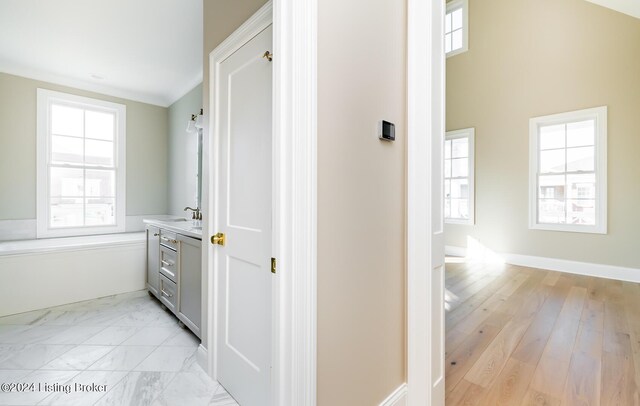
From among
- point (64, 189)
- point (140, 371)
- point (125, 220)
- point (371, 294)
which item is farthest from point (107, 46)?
point (371, 294)

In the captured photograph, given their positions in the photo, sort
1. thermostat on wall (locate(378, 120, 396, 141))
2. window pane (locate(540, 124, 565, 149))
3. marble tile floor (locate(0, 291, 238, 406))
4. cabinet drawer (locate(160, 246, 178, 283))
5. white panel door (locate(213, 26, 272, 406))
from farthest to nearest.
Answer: window pane (locate(540, 124, 565, 149)) < cabinet drawer (locate(160, 246, 178, 283)) < marble tile floor (locate(0, 291, 238, 406)) < white panel door (locate(213, 26, 272, 406)) < thermostat on wall (locate(378, 120, 396, 141))

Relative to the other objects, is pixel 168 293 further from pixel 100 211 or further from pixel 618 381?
pixel 618 381

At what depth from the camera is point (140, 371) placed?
188 centimetres

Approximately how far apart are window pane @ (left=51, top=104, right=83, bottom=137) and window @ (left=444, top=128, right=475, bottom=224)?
221 inches

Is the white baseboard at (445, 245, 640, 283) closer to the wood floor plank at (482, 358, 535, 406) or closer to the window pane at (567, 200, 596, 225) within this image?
the window pane at (567, 200, 596, 225)

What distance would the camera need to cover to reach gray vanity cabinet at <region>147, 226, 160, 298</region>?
2.98 m

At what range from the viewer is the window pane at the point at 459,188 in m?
5.12

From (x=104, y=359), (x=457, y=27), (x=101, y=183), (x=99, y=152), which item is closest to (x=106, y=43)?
(x=99, y=152)

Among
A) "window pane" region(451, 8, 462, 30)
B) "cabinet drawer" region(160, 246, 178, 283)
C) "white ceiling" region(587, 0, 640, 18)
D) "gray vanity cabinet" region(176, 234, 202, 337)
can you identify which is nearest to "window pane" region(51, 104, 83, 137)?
"cabinet drawer" region(160, 246, 178, 283)

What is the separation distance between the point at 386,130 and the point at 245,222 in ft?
2.86

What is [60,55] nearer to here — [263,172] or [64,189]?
[64,189]

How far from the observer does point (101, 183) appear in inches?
154

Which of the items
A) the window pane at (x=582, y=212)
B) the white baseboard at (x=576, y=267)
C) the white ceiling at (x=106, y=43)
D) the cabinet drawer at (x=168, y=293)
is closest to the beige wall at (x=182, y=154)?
the white ceiling at (x=106, y=43)

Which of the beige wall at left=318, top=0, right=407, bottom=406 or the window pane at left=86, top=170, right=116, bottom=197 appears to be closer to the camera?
the beige wall at left=318, top=0, right=407, bottom=406
